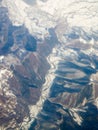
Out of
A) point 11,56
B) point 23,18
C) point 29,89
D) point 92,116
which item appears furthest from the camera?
point 23,18

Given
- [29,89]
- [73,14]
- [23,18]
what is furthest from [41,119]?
[73,14]

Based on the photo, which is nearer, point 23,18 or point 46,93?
point 46,93

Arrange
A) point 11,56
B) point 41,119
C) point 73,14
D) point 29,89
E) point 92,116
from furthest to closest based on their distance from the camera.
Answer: point 73,14
point 11,56
point 29,89
point 41,119
point 92,116

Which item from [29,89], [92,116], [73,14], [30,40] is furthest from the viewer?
[73,14]

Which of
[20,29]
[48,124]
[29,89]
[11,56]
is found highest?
[20,29]

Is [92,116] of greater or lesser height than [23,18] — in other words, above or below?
below

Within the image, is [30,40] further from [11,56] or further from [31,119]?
[31,119]

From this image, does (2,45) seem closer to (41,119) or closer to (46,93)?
(46,93)

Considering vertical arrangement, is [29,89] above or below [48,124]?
above

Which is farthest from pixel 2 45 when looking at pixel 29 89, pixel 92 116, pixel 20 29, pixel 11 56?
pixel 92 116
